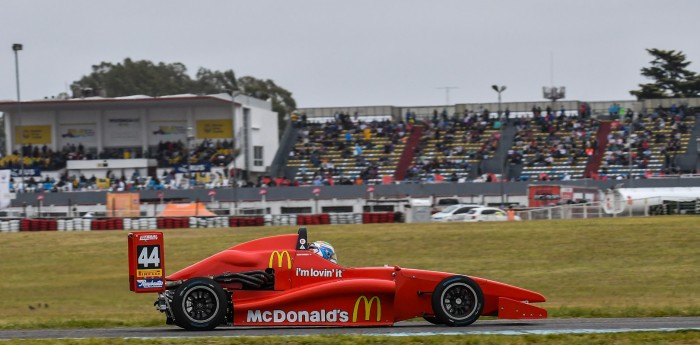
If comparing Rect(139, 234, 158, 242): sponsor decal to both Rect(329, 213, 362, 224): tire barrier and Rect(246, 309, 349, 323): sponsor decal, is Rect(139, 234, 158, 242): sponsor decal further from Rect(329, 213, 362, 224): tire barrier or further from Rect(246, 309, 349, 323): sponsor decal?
Rect(329, 213, 362, 224): tire barrier

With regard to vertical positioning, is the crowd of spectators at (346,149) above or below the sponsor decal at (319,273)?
above

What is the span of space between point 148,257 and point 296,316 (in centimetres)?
209

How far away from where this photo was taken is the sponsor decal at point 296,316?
1397 cm

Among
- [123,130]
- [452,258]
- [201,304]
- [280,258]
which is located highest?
[123,130]

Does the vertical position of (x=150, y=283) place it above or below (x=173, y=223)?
above

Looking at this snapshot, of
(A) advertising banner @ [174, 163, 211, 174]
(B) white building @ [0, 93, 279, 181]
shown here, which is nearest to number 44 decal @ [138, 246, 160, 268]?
(A) advertising banner @ [174, 163, 211, 174]

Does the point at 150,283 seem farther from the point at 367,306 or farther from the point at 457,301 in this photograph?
the point at 457,301

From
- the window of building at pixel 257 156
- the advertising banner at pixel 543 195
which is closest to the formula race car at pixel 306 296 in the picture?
the advertising banner at pixel 543 195

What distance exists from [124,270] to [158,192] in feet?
95.2

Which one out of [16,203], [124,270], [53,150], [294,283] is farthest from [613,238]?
[53,150]

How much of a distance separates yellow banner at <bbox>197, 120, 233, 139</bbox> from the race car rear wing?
199 feet

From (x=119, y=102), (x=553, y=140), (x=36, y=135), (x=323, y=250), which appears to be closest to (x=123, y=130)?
(x=119, y=102)

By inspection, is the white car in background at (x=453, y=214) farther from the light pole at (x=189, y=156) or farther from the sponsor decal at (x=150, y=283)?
the sponsor decal at (x=150, y=283)

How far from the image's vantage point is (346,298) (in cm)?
1401
